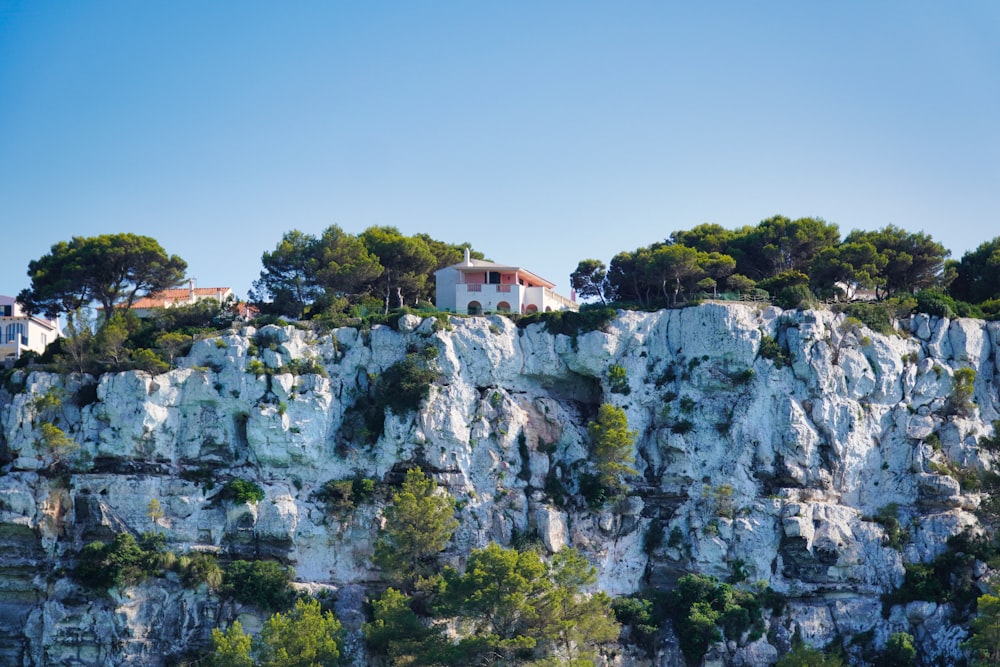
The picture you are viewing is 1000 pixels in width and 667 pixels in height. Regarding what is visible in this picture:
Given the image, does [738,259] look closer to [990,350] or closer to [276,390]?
[990,350]

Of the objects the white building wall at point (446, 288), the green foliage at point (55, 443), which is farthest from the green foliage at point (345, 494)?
the white building wall at point (446, 288)

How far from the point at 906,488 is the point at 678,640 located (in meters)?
12.5

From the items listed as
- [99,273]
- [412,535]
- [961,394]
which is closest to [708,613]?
[412,535]

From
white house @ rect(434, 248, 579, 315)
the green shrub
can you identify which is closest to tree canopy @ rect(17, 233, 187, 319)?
white house @ rect(434, 248, 579, 315)

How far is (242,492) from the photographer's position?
52281mm

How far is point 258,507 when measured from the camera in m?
52.5

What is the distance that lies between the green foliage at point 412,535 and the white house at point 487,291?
13.2 metres

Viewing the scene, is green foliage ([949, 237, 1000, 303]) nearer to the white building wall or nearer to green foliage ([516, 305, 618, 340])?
green foliage ([516, 305, 618, 340])

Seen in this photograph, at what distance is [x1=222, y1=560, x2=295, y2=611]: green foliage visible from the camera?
165 ft

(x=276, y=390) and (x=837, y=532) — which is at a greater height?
(x=276, y=390)

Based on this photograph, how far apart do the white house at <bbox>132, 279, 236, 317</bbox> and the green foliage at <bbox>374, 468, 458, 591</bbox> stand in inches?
677

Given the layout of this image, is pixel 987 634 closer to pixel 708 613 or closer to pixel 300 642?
pixel 708 613

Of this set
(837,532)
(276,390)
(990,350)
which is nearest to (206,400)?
(276,390)

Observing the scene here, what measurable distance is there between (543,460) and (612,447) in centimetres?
325
